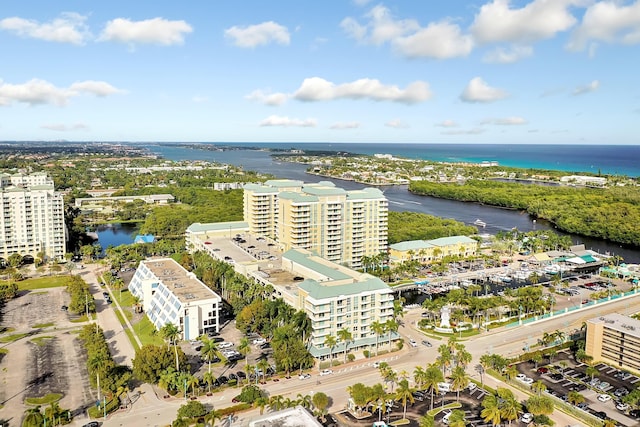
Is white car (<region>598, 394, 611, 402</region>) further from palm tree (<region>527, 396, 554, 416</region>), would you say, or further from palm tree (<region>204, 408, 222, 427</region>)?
palm tree (<region>204, 408, 222, 427</region>)

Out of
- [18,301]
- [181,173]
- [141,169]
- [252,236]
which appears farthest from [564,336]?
[141,169]

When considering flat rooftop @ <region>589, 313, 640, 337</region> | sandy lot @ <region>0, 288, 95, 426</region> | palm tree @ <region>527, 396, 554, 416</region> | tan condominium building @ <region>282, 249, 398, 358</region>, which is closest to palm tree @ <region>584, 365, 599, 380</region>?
flat rooftop @ <region>589, 313, 640, 337</region>

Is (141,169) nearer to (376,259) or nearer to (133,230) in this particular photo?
(133,230)

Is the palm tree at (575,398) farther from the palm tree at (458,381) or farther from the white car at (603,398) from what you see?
the palm tree at (458,381)

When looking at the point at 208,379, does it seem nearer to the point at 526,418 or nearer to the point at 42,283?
the point at 526,418

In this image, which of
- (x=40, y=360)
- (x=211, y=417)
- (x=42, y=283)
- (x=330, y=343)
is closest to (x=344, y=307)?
(x=330, y=343)

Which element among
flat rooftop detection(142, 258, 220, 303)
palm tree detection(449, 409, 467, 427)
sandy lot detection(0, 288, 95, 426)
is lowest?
sandy lot detection(0, 288, 95, 426)
